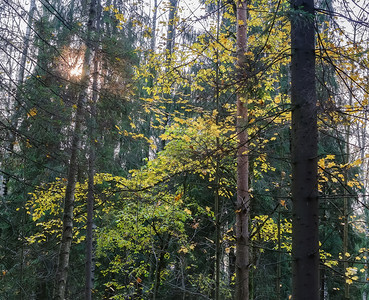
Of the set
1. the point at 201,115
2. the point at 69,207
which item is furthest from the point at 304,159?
the point at 69,207

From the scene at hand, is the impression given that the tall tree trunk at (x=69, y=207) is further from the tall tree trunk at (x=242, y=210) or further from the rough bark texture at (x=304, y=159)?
the rough bark texture at (x=304, y=159)

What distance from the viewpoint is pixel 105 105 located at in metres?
8.60

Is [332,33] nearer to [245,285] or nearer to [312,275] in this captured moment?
[312,275]

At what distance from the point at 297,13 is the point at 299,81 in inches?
25.0

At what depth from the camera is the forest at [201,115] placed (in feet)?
11.1

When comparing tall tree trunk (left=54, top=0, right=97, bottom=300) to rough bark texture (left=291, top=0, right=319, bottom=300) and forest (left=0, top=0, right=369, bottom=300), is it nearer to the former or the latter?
forest (left=0, top=0, right=369, bottom=300)

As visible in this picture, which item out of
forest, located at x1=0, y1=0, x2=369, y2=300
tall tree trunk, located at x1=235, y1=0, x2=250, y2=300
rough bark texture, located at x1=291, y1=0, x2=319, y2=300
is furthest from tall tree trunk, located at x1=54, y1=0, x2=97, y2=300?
rough bark texture, located at x1=291, y1=0, x2=319, y2=300

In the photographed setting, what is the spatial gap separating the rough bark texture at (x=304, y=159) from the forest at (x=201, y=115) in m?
0.01

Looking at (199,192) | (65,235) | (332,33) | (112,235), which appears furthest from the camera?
(199,192)

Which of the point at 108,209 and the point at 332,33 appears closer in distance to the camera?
the point at 332,33

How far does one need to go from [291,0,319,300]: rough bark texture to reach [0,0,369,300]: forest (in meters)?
0.01

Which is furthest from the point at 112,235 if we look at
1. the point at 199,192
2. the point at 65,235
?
the point at 199,192

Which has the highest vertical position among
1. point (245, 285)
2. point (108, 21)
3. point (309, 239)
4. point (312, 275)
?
point (108, 21)

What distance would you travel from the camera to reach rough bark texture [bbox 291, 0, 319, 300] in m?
3.10
